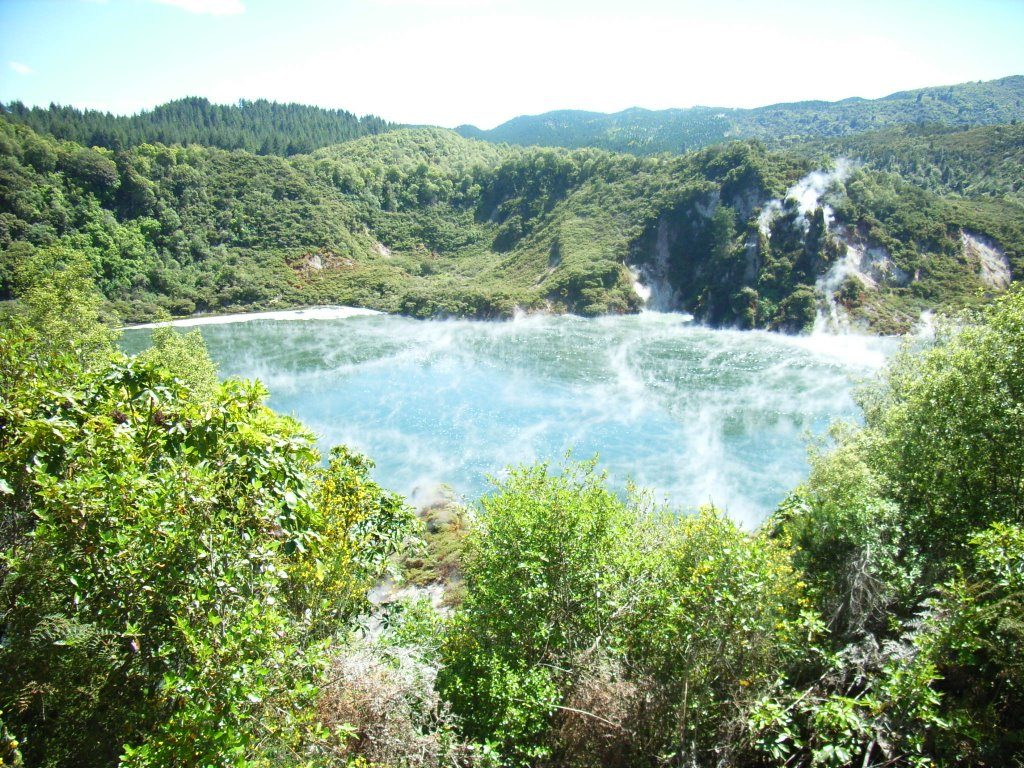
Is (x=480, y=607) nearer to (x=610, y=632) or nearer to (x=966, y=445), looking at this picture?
(x=610, y=632)

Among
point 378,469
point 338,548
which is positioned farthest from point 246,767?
point 378,469

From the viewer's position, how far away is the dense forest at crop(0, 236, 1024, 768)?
641 cm

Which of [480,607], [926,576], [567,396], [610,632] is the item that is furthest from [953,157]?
[480,607]

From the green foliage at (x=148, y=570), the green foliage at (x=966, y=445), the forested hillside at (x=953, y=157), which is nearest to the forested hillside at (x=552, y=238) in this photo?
the forested hillside at (x=953, y=157)

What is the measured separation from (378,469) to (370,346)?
123 feet

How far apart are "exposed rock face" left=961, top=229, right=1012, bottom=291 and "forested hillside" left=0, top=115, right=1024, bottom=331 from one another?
0.29 m

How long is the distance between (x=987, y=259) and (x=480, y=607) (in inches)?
4000

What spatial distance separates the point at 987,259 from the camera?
83438mm

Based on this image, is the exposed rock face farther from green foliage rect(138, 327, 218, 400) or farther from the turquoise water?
green foliage rect(138, 327, 218, 400)

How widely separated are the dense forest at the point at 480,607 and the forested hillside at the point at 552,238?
74.8m

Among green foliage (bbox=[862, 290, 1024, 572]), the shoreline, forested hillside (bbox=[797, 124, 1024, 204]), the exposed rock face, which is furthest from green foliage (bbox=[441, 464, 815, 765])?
forested hillside (bbox=[797, 124, 1024, 204])

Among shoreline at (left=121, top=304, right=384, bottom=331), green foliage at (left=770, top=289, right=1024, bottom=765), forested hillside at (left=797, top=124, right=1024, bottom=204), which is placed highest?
forested hillside at (left=797, top=124, right=1024, bottom=204)

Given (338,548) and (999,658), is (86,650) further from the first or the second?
(999,658)

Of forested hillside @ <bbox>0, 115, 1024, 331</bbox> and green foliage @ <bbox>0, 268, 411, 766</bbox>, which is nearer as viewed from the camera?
green foliage @ <bbox>0, 268, 411, 766</bbox>
